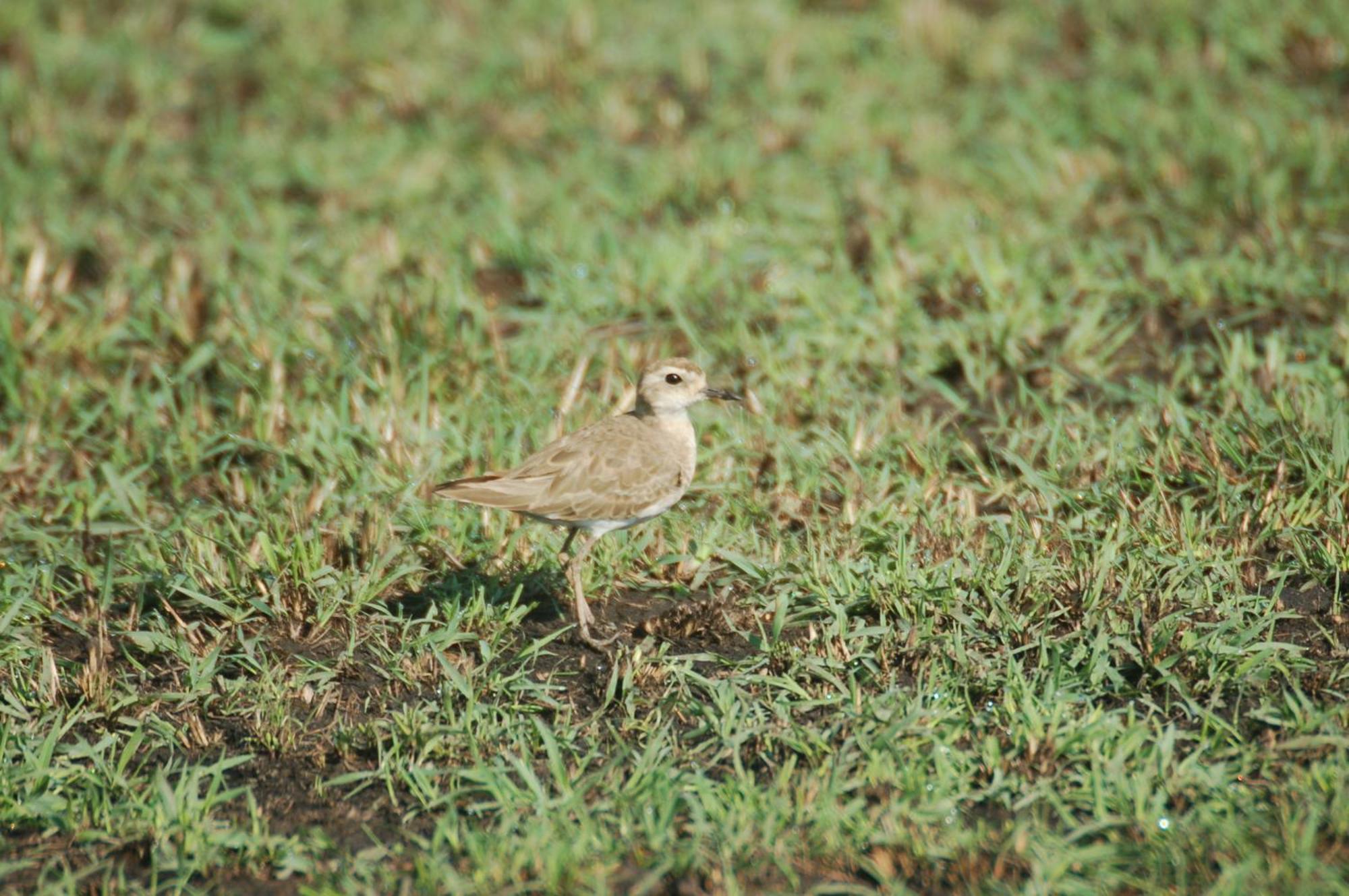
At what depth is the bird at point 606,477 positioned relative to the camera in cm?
528

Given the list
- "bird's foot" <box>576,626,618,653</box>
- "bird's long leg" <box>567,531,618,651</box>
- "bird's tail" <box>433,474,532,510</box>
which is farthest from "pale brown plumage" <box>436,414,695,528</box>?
"bird's foot" <box>576,626,618,653</box>

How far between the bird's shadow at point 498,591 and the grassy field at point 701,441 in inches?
1.4

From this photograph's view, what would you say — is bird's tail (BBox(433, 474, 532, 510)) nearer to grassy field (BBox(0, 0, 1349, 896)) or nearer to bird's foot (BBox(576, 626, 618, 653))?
grassy field (BBox(0, 0, 1349, 896))

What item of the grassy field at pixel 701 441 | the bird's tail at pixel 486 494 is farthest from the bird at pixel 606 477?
the grassy field at pixel 701 441

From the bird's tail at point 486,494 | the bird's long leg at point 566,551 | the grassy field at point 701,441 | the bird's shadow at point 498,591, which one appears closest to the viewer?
the grassy field at point 701,441

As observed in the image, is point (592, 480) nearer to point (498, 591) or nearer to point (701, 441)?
point (498, 591)

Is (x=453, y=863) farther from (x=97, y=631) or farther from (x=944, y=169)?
(x=944, y=169)

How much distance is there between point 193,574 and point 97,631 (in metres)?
0.39

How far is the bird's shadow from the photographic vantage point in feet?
18.2

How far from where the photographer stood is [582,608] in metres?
5.34

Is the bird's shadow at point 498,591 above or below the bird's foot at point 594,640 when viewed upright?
below

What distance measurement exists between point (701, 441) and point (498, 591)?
4.49ft

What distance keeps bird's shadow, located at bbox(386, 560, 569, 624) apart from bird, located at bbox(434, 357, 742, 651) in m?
0.08

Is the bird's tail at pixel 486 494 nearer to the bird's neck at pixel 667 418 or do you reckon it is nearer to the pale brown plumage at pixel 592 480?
the pale brown plumage at pixel 592 480
